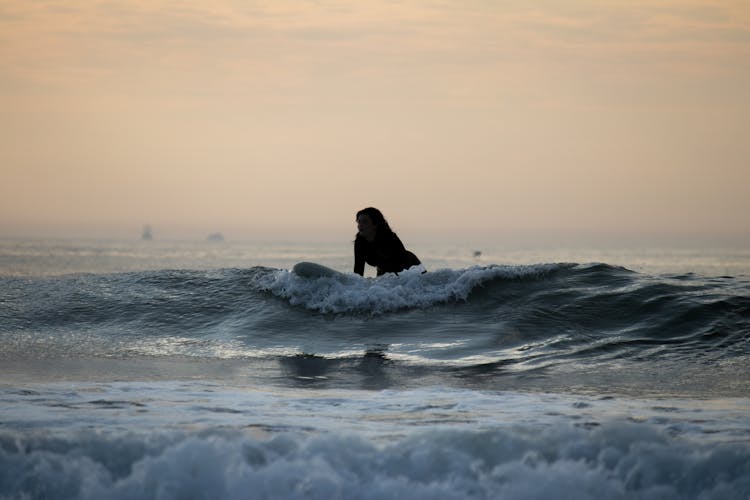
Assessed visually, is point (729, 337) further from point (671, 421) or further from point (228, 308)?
point (228, 308)

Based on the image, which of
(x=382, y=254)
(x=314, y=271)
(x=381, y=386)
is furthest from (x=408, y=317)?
(x=381, y=386)

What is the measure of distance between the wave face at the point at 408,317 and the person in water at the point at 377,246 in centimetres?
27

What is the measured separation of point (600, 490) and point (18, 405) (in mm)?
4548

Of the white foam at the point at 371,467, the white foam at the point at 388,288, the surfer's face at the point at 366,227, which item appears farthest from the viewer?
the surfer's face at the point at 366,227

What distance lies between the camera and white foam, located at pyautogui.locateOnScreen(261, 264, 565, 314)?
1188cm

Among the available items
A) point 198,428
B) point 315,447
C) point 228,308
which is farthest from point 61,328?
point 315,447

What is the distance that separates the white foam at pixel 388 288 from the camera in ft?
39.0

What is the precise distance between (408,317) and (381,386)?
3.85 metres

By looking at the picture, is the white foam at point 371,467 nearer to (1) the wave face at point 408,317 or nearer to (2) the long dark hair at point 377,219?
(1) the wave face at point 408,317

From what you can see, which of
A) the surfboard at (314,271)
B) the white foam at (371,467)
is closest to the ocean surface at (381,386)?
the white foam at (371,467)

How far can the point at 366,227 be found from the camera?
12.2 meters

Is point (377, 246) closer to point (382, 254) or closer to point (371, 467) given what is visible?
point (382, 254)

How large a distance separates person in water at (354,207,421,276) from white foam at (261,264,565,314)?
21cm

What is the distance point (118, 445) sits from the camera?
211 inches
